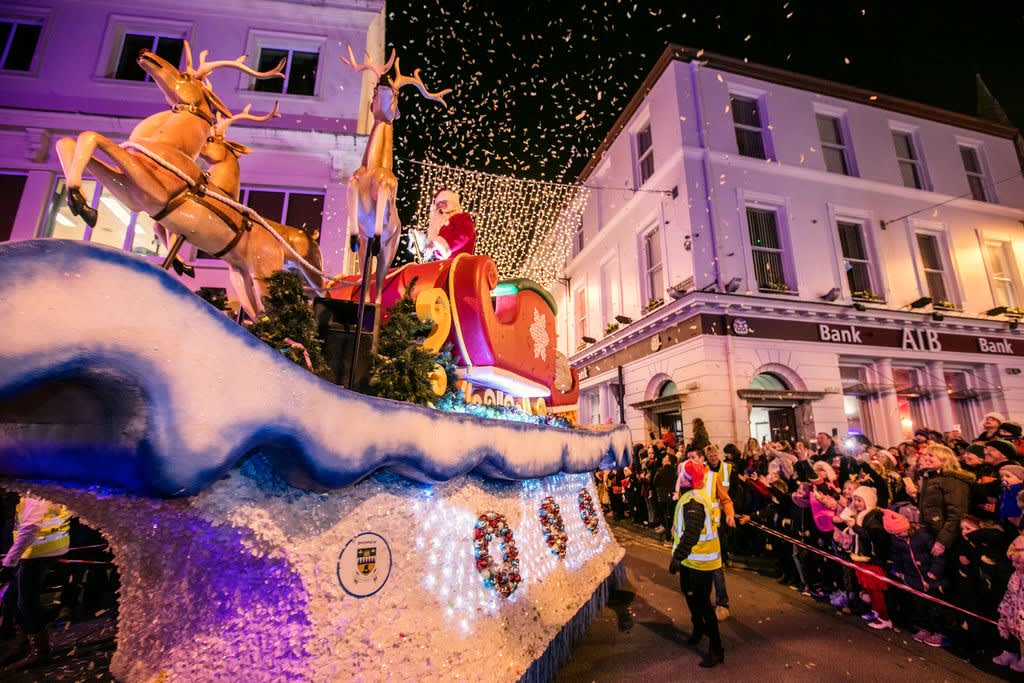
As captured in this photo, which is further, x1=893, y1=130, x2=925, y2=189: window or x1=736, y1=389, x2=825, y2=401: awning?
x1=893, y1=130, x2=925, y2=189: window

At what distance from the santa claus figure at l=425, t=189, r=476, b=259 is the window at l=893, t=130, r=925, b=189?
18.4 metres

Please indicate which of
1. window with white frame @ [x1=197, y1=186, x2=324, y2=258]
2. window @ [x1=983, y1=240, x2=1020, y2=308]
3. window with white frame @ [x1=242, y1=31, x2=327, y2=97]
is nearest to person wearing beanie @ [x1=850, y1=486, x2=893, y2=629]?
window with white frame @ [x1=197, y1=186, x2=324, y2=258]

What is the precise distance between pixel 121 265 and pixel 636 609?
6.26 metres

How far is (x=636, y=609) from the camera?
18.2 feet

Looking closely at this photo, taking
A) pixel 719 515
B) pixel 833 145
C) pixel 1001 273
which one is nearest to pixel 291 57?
pixel 719 515

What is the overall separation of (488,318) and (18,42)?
1419 centimetres

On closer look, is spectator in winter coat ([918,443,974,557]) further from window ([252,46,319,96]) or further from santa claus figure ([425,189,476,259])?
window ([252,46,319,96])

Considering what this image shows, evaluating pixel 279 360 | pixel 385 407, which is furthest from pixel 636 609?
pixel 279 360

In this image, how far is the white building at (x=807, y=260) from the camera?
1220cm

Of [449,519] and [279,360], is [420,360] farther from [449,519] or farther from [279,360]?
[279,360]

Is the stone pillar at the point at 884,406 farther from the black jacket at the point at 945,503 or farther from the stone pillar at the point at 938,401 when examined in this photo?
the black jacket at the point at 945,503

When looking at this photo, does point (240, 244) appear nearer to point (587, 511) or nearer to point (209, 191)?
point (209, 191)

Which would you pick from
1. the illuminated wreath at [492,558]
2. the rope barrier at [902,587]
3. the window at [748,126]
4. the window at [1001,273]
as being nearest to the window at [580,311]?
the window at [748,126]

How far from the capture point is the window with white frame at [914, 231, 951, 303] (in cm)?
1480
